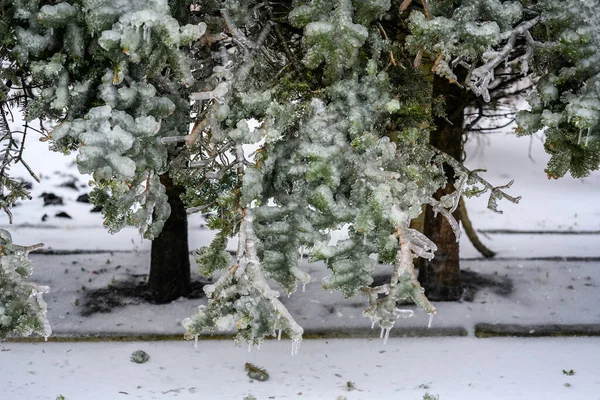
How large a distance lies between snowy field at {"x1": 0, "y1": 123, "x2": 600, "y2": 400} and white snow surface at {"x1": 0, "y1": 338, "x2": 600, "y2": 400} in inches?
0.5

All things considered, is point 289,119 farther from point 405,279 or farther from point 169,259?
point 169,259

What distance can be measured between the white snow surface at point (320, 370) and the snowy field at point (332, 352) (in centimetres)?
1

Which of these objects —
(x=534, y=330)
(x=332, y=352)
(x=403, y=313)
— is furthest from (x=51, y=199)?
(x=403, y=313)

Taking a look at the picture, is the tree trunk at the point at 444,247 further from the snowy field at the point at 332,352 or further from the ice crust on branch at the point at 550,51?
the ice crust on branch at the point at 550,51

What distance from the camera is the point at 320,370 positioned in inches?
195

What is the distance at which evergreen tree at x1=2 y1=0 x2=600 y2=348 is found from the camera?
2156 mm

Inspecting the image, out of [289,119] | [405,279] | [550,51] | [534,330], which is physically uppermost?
[550,51]

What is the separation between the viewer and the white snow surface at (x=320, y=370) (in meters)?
4.54

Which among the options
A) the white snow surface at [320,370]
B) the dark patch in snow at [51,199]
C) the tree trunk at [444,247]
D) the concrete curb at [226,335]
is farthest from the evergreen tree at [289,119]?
the dark patch in snow at [51,199]

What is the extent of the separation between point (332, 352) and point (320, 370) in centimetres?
33

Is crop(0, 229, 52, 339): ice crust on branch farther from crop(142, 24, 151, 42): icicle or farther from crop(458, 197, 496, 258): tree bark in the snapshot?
crop(458, 197, 496, 258): tree bark

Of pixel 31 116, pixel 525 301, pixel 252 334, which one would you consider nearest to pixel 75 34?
pixel 31 116

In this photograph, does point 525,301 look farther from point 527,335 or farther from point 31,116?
point 31,116

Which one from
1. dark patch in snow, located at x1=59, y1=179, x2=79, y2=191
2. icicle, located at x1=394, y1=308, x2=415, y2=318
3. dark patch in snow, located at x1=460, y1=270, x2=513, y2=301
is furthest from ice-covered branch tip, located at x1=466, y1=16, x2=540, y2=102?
dark patch in snow, located at x1=59, y1=179, x2=79, y2=191
